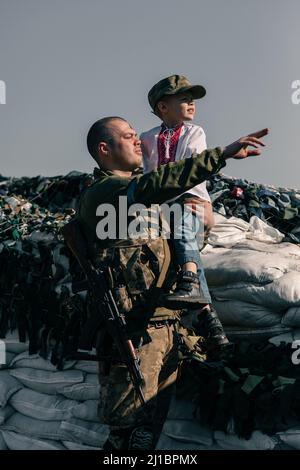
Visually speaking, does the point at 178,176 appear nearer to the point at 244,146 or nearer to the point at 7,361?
the point at 244,146

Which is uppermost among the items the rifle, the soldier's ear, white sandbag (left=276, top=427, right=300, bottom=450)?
the soldier's ear

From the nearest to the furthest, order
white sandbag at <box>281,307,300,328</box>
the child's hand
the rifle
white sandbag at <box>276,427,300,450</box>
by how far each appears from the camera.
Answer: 1. the child's hand
2. the rifle
3. white sandbag at <box>276,427,300,450</box>
4. white sandbag at <box>281,307,300,328</box>

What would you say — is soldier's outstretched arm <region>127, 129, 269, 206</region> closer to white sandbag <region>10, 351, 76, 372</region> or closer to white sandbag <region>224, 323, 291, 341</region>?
white sandbag <region>224, 323, 291, 341</region>

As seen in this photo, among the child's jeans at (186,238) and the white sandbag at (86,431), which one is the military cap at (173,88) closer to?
the child's jeans at (186,238)

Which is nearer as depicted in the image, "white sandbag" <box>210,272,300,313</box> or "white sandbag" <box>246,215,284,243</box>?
"white sandbag" <box>210,272,300,313</box>

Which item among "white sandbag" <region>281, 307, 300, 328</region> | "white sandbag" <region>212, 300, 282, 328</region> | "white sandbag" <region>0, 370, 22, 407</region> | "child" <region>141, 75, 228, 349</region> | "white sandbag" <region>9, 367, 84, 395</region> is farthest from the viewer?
"white sandbag" <region>0, 370, 22, 407</region>

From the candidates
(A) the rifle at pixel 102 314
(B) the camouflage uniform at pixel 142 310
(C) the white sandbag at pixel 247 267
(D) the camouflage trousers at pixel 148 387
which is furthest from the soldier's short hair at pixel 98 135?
(C) the white sandbag at pixel 247 267

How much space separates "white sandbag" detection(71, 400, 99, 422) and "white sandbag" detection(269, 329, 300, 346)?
0.92 meters

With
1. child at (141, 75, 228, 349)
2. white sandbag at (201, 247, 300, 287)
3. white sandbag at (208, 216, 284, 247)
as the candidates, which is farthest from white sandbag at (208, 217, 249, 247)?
child at (141, 75, 228, 349)

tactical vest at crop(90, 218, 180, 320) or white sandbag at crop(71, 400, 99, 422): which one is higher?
tactical vest at crop(90, 218, 180, 320)

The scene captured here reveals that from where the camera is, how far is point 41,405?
175 inches

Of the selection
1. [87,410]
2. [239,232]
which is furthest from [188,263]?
[239,232]

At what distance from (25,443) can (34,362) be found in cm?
48

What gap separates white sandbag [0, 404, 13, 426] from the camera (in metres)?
4.52
